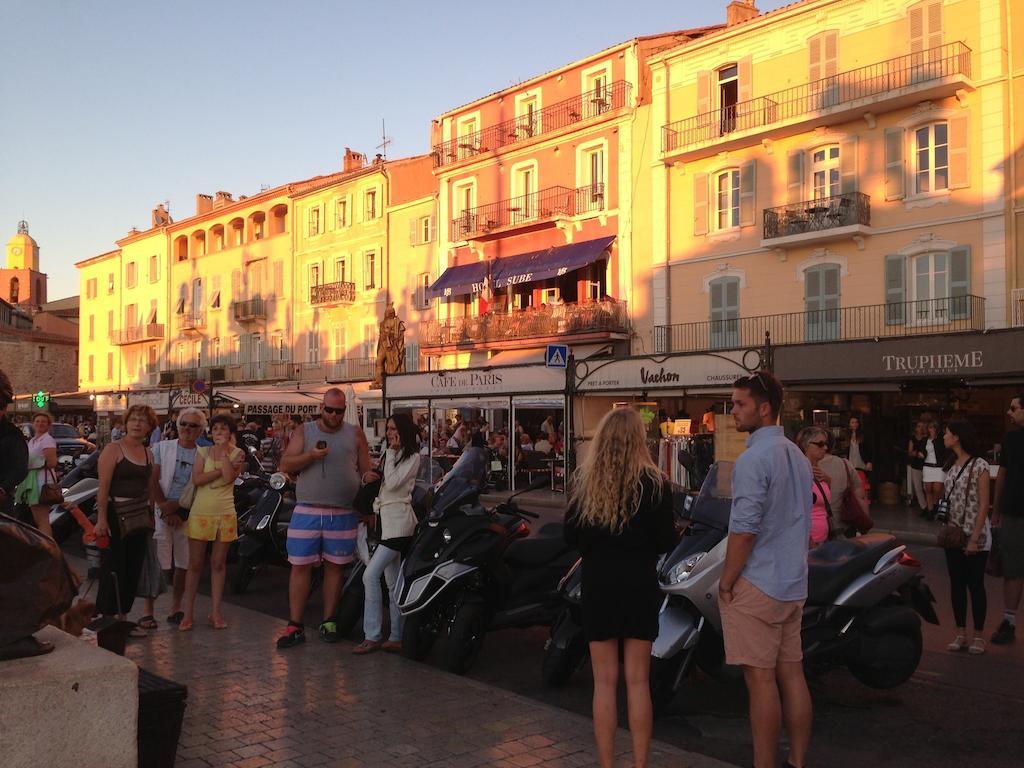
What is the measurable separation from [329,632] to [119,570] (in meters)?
1.64

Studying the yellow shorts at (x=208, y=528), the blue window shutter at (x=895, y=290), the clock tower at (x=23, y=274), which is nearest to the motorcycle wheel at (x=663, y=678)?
the yellow shorts at (x=208, y=528)

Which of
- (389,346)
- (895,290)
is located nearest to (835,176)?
(895,290)

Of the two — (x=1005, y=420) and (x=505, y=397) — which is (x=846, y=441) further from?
(x=505, y=397)

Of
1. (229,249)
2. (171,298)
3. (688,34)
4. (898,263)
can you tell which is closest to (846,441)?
(898,263)

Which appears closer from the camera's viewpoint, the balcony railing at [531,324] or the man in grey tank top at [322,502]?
the man in grey tank top at [322,502]

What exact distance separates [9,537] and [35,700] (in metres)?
0.58

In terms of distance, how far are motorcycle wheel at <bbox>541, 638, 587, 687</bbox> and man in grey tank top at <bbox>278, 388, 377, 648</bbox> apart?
1.80m

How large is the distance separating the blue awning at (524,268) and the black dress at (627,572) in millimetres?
25841

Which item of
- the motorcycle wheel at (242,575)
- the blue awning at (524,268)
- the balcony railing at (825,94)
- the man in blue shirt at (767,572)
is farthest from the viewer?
the blue awning at (524,268)

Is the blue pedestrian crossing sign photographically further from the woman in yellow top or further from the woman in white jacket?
the woman in white jacket

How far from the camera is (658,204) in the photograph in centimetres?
2925

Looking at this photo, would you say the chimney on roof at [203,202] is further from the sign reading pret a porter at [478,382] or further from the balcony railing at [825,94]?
the balcony railing at [825,94]

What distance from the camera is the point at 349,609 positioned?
7.73 metres

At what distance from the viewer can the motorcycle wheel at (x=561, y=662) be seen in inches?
252
